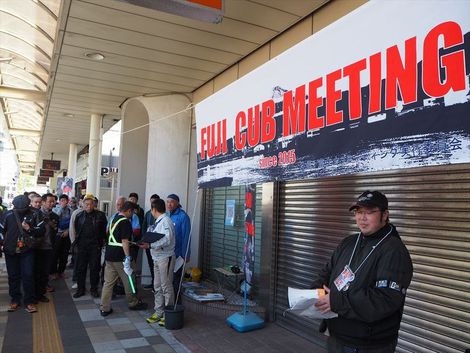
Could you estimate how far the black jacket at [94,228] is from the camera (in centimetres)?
680

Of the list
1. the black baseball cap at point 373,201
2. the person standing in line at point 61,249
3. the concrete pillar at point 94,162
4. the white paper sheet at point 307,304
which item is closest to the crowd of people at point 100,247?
the person standing in line at point 61,249

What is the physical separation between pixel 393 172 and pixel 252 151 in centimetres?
149

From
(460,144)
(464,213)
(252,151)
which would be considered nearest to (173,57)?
(252,151)

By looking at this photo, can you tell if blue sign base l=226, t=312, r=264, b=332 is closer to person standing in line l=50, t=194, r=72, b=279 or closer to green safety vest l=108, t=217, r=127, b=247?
green safety vest l=108, t=217, r=127, b=247

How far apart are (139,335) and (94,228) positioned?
250cm

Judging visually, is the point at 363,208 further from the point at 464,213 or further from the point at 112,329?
the point at 112,329

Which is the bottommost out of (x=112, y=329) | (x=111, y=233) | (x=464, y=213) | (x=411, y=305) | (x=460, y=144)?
(x=112, y=329)

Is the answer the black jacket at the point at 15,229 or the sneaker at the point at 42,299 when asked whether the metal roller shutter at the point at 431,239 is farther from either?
the sneaker at the point at 42,299

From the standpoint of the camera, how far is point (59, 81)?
809 centimetres

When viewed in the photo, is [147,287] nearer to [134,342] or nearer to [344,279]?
[134,342]

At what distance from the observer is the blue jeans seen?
5777 millimetres

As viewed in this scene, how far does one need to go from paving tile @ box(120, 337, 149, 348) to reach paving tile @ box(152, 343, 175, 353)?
140 millimetres

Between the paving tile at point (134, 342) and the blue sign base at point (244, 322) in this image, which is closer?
the paving tile at point (134, 342)

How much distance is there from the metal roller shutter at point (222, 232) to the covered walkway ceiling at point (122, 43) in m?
2.23
